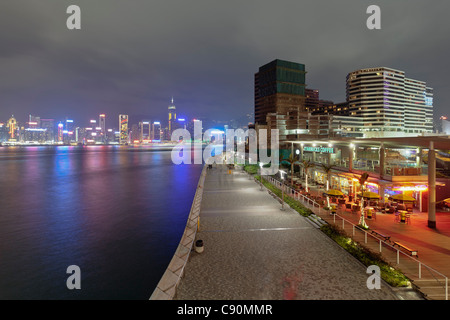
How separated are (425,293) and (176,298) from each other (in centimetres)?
977

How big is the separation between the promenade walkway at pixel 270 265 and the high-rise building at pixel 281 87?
141563mm

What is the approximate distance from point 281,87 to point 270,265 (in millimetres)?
156234

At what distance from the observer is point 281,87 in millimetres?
157375

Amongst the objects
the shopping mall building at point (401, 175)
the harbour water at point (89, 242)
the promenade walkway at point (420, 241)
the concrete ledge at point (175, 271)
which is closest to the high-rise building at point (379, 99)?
the shopping mall building at point (401, 175)

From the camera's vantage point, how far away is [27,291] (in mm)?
15570

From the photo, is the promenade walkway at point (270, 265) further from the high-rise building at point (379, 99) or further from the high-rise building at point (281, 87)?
the high-rise building at point (379, 99)

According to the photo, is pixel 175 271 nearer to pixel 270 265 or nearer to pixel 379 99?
pixel 270 265

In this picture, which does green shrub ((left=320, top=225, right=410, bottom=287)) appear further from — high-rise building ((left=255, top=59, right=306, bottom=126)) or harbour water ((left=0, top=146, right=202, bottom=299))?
high-rise building ((left=255, top=59, right=306, bottom=126))

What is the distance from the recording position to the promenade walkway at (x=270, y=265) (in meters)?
10.7

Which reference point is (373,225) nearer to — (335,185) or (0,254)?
(335,185)

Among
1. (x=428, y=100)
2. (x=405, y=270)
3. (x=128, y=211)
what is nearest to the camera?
(x=405, y=270)

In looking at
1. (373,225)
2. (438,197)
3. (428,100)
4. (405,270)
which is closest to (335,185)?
(438,197)

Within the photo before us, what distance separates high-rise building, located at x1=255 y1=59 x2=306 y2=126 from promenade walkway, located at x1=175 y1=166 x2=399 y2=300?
14156cm

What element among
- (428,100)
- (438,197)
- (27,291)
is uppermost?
(428,100)
